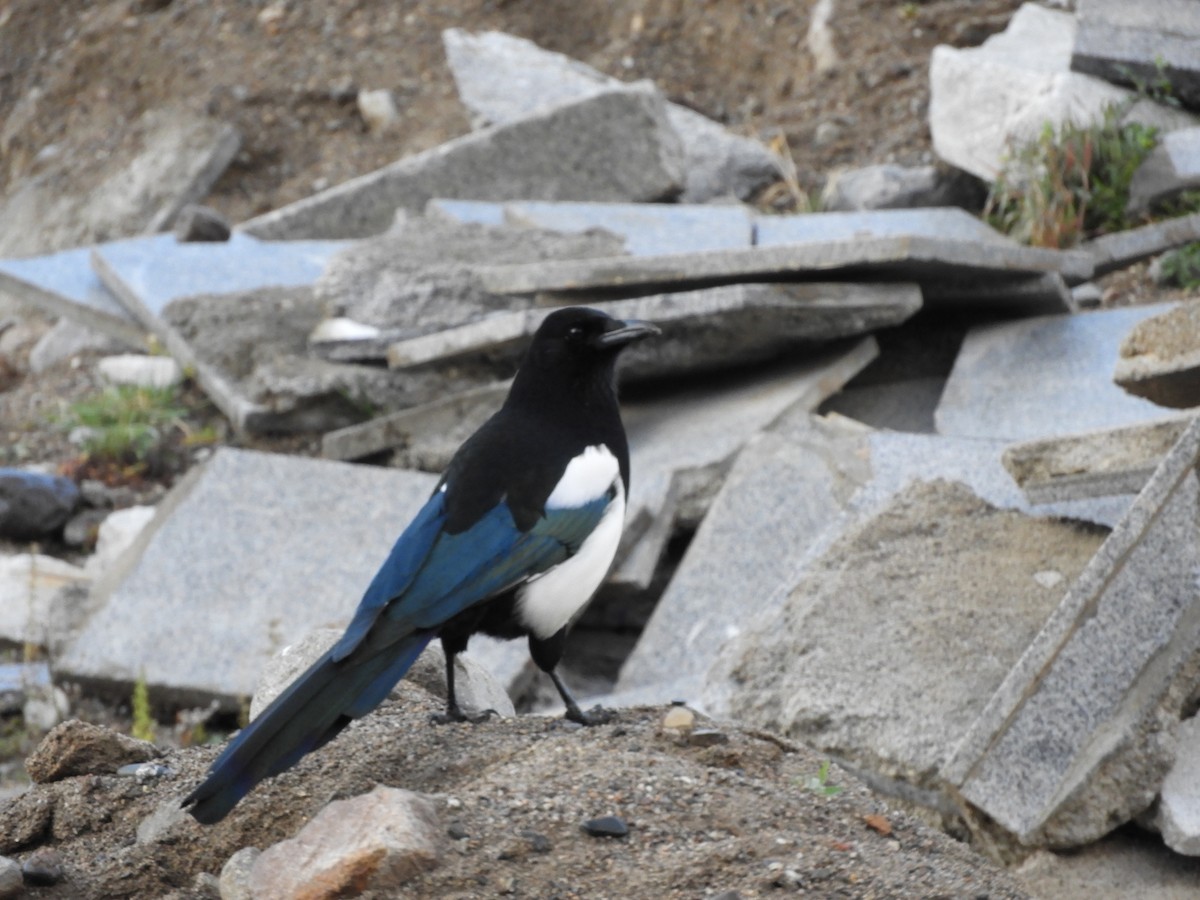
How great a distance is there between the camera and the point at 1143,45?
301 inches

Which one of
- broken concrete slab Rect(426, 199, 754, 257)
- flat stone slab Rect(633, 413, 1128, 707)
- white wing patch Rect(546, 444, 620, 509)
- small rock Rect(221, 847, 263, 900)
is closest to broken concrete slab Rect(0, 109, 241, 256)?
broken concrete slab Rect(426, 199, 754, 257)

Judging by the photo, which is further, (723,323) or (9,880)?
(723,323)

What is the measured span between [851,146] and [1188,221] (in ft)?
8.32

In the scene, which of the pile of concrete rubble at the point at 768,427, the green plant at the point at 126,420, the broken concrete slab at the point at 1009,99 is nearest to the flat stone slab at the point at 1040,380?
the pile of concrete rubble at the point at 768,427

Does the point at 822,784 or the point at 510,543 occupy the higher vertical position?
the point at 510,543

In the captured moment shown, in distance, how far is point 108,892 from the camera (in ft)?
8.99

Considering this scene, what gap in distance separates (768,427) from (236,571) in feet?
5.92

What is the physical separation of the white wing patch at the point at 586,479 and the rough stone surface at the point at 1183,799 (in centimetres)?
136

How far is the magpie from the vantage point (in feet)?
9.15

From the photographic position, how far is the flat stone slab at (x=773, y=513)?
5.00 m

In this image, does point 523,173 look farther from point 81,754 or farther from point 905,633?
point 81,754

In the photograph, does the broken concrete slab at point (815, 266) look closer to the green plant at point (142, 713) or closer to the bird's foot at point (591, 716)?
the green plant at point (142, 713)

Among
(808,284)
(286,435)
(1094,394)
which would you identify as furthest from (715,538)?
(286,435)

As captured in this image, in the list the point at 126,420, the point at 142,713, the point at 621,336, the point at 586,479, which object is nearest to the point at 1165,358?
the point at 621,336
